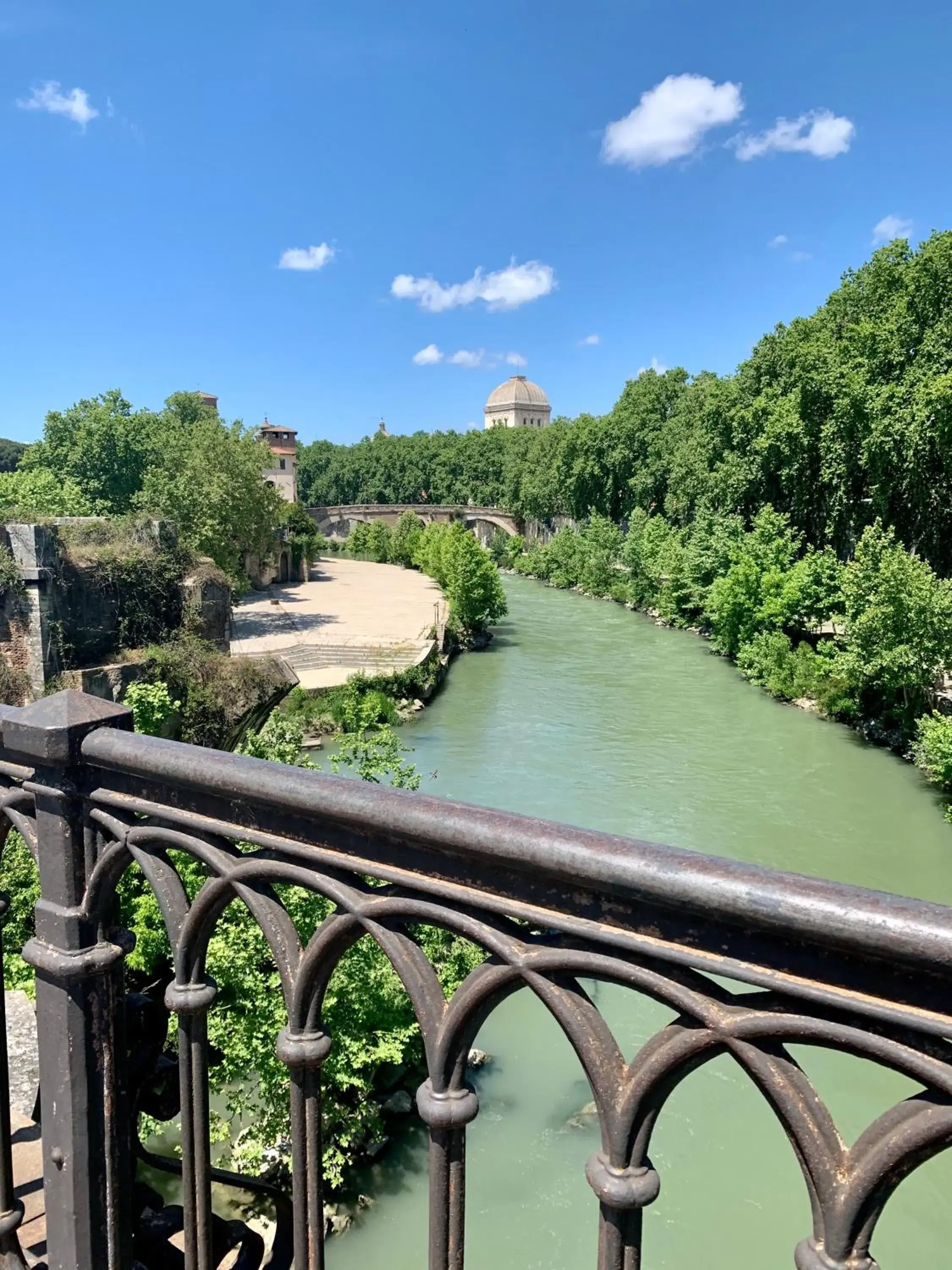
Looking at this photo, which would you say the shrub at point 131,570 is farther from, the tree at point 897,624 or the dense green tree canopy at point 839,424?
the dense green tree canopy at point 839,424

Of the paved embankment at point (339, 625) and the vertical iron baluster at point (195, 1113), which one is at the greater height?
the vertical iron baluster at point (195, 1113)

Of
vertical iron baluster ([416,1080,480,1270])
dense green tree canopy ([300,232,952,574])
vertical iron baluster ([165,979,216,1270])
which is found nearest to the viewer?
vertical iron baluster ([416,1080,480,1270])

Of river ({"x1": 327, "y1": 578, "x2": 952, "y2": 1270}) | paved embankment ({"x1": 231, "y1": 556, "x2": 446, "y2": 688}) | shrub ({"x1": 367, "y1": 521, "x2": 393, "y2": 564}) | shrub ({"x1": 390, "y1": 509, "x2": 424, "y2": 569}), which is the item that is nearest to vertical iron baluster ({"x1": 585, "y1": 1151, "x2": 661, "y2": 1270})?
river ({"x1": 327, "y1": 578, "x2": 952, "y2": 1270})

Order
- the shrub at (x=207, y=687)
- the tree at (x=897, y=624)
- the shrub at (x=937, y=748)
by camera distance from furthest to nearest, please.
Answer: the tree at (x=897, y=624) < the shrub at (x=937, y=748) < the shrub at (x=207, y=687)

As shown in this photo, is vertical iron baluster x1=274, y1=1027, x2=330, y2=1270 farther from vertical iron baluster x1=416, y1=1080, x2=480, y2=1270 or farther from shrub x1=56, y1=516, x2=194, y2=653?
shrub x1=56, y1=516, x2=194, y2=653

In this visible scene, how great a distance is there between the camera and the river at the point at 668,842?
6.88 metres

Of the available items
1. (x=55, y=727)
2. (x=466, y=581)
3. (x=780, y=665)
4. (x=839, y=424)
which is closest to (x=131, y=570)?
(x=55, y=727)

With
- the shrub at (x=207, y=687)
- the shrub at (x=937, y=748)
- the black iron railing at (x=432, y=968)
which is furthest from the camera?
the shrub at (x=937, y=748)

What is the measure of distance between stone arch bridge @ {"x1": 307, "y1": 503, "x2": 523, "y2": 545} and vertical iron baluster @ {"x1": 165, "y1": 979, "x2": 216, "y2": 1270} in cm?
6489

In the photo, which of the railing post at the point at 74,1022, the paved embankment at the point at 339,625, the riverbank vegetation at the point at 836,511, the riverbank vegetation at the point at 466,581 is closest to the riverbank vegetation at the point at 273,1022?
the railing post at the point at 74,1022

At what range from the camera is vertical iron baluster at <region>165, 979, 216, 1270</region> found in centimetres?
161

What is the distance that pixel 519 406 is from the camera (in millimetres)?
111250

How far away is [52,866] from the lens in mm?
1711

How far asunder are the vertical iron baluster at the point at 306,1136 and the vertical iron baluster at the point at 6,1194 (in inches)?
30.9
